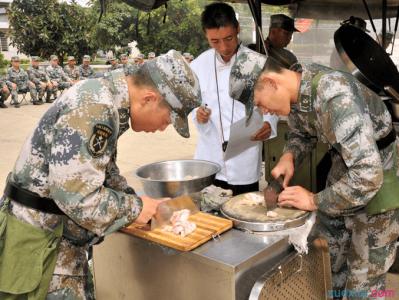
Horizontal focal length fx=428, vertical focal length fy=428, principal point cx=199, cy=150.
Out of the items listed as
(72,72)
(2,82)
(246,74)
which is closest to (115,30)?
(72,72)

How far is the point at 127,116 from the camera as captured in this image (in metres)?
1.47

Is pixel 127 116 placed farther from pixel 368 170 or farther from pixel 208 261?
pixel 368 170

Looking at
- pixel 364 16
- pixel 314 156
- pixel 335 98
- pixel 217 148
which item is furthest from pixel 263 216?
pixel 364 16

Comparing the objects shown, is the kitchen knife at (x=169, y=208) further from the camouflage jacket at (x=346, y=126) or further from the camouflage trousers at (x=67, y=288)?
the camouflage jacket at (x=346, y=126)

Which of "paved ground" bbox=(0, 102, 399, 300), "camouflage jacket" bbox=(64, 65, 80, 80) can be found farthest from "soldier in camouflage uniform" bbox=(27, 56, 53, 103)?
"paved ground" bbox=(0, 102, 399, 300)

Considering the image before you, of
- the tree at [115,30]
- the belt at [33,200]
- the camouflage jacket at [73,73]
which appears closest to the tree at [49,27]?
the tree at [115,30]

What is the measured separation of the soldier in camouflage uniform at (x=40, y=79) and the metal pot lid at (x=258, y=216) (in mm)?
13134

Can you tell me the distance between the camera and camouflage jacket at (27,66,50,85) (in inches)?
542

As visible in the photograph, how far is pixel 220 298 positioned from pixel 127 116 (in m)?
0.71

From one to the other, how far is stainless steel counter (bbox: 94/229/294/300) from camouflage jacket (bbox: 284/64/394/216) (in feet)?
0.94

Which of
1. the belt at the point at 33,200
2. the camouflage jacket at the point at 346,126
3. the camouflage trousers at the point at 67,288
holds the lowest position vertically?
the camouflage trousers at the point at 67,288

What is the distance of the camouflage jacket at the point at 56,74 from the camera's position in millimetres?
14808

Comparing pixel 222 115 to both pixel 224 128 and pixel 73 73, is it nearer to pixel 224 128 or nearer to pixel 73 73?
pixel 224 128

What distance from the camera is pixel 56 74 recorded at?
48.8 feet
